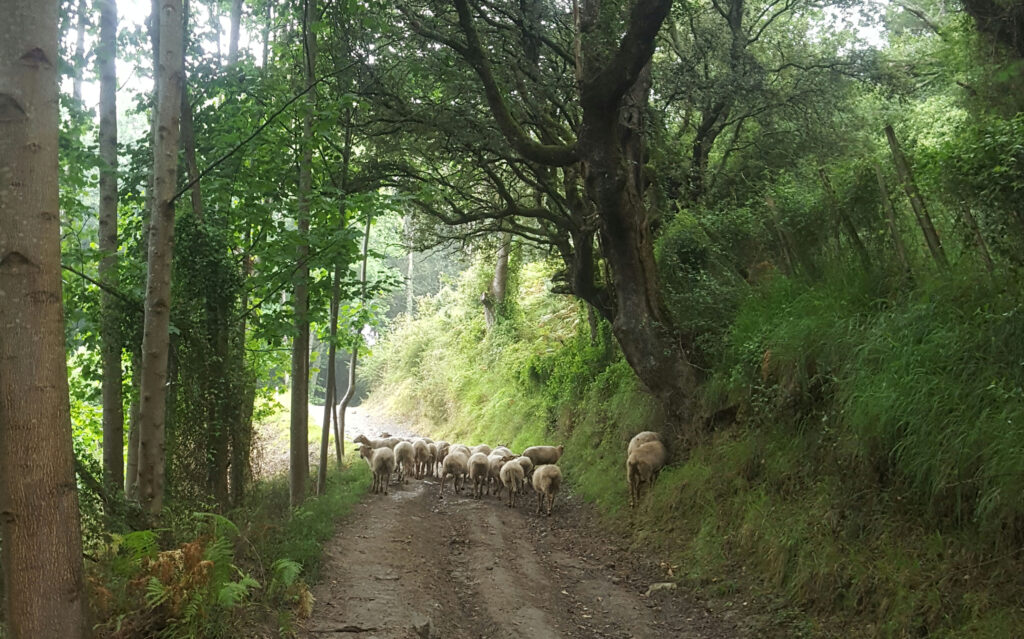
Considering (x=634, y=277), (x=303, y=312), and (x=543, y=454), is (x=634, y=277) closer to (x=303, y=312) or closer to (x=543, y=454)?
(x=543, y=454)

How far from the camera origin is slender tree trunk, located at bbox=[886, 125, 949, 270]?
7.59 meters

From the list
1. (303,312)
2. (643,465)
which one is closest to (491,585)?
(643,465)

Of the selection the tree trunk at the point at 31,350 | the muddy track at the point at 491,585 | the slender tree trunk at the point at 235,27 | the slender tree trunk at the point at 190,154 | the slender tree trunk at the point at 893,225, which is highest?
the slender tree trunk at the point at 235,27

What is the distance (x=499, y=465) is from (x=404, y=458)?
110 inches

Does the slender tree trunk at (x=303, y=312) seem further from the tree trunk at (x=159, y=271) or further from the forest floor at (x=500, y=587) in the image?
the tree trunk at (x=159, y=271)

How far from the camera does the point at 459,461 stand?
1482 centimetres

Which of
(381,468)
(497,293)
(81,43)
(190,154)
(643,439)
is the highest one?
(81,43)

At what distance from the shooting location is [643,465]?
417 inches

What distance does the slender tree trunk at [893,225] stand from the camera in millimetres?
8014

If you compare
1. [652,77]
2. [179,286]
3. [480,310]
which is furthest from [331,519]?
[480,310]

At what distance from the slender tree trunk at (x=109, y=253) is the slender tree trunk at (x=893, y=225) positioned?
29.9 ft

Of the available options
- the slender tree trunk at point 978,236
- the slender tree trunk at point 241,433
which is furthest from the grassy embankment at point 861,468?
the slender tree trunk at point 241,433

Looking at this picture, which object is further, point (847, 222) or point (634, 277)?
point (634, 277)

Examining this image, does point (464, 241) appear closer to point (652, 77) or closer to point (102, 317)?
point (652, 77)
